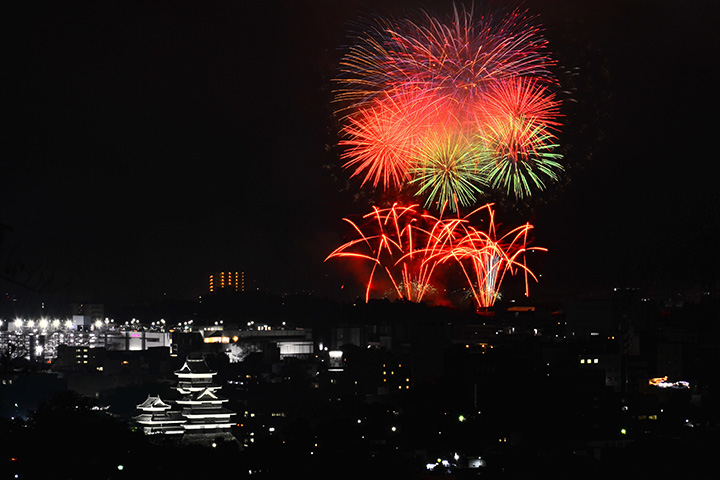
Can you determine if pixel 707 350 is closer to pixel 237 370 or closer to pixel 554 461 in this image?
pixel 554 461

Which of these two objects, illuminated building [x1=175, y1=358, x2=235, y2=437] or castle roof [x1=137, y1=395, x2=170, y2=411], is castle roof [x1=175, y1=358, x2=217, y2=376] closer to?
illuminated building [x1=175, y1=358, x2=235, y2=437]

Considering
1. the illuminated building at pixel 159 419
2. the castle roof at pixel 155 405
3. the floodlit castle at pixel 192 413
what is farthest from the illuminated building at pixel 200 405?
the castle roof at pixel 155 405

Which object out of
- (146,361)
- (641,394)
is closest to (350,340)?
(146,361)

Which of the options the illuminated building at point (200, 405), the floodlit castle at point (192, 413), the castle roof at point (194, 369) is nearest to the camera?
the floodlit castle at point (192, 413)

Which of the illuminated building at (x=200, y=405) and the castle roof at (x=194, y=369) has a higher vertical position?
the castle roof at (x=194, y=369)

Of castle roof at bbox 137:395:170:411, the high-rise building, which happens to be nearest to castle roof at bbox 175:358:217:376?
castle roof at bbox 137:395:170:411

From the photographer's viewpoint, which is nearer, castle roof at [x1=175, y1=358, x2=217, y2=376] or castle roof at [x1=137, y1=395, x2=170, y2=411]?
castle roof at [x1=175, y1=358, x2=217, y2=376]

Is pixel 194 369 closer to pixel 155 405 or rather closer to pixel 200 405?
pixel 200 405

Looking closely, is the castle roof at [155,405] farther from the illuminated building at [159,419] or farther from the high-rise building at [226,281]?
the high-rise building at [226,281]

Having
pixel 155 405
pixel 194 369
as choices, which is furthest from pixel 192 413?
pixel 155 405
